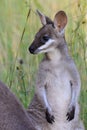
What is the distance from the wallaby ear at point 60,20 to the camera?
5332 millimetres

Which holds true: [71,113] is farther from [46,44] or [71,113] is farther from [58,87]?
[46,44]

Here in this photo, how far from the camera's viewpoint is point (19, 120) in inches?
123

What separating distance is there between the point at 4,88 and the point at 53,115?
2.27 m

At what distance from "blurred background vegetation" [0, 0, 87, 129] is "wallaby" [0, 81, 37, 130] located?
233 cm

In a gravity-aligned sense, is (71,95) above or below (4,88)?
below

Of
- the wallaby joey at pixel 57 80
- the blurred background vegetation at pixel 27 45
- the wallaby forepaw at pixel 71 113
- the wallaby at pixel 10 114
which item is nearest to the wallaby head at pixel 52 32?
the wallaby joey at pixel 57 80

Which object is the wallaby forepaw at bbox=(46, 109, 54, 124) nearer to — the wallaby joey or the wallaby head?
the wallaby joey

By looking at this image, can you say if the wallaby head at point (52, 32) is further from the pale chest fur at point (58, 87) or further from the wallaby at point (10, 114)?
the wallaby at point (10, 114)

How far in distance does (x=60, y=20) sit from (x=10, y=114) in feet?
7.61

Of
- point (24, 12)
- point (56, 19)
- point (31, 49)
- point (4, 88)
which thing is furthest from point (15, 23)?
point (4, 88)

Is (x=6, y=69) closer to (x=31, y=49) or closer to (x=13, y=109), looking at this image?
(x=31, y=49)

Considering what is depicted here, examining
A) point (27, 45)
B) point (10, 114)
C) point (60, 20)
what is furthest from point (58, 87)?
point (10, 114)

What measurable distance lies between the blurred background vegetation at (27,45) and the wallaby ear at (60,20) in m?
0.26

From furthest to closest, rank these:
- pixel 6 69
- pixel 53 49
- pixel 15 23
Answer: pixel 15 23 < pixel 6 69 < pixel 53 49
